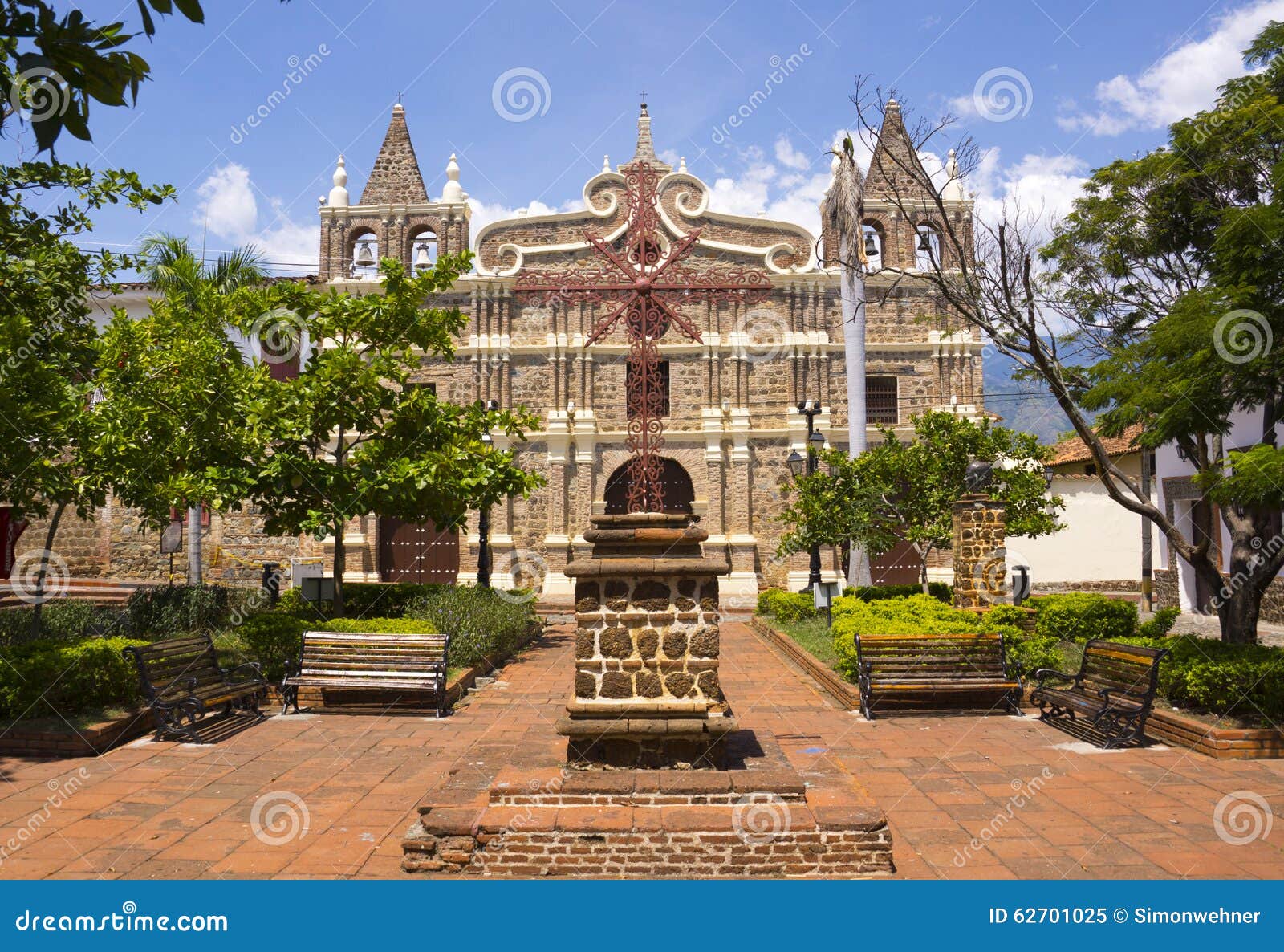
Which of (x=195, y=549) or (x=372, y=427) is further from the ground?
(x=372, y=427)

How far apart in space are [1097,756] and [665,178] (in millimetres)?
19282

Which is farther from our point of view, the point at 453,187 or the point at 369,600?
the point at 453,187

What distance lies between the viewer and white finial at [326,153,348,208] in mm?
23750

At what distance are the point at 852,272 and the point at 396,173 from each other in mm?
14488

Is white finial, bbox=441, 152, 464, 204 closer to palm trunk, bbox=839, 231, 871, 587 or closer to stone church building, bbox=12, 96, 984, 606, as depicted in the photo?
stone church building, bbox=12, 96, 984, 606

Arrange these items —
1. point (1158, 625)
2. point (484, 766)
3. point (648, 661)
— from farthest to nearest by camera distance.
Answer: point (1158, 625)
point (484, 766)
point (648, 661)

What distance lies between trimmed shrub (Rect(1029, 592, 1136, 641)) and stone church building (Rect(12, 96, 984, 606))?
10709 millimetres

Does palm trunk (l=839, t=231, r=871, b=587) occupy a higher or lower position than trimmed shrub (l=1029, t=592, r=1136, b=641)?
higher

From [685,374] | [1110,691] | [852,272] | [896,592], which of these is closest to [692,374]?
[685,374]

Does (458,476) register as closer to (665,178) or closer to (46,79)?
(46,79)

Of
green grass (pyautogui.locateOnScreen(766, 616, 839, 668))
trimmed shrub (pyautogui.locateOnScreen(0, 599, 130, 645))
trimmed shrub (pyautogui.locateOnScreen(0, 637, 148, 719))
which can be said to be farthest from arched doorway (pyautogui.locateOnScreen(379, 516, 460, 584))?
trimmed shrub (pyautogui.locateOnScreen(0, 637, 148, 719))

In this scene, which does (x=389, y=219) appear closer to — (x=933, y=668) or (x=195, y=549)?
(x=195, y=549)

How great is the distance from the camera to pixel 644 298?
19.8 feet

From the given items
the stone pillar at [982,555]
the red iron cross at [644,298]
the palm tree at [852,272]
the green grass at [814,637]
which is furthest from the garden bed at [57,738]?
the palm tree at [852,272]
